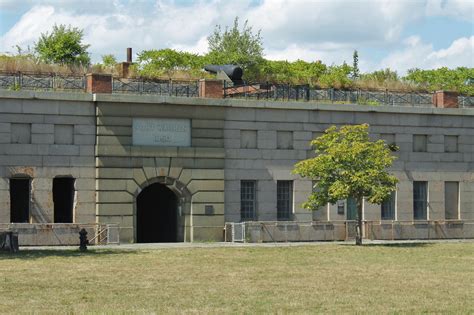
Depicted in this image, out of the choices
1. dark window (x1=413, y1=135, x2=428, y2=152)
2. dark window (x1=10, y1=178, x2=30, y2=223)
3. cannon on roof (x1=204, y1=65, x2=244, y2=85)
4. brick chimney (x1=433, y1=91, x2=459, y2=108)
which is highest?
cannon on roof (x1=204, y1=65, x2=244, y2=85)

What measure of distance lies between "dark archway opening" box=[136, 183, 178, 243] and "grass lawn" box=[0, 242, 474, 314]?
9316mm

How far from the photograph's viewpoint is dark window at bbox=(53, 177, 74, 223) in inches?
2009

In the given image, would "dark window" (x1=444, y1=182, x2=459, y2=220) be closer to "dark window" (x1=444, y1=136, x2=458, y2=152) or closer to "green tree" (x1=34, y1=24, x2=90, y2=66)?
"dark window" (x1=444, y1=136, x2=458, y2=152)

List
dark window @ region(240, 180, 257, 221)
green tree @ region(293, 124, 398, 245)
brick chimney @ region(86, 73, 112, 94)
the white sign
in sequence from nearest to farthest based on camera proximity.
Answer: green tree @ region(293, 124, 398, 245) < brick chimney @ region(86, 73, 112, 94) < the white sign < dark window @ region(240, 180, 257, 221)

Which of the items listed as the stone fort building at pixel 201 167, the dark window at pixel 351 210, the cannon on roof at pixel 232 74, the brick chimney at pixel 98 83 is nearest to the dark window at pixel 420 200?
the stone fort building at pixel 201 167

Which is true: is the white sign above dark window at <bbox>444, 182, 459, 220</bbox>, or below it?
above

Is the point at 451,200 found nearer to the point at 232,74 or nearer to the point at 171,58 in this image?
the point at 232,74

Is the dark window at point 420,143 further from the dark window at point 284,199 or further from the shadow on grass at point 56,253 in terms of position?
the shadow on grass at point 56,253

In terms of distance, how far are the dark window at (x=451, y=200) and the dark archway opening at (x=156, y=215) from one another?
15.1 meters

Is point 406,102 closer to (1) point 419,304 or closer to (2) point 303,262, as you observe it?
(2) point 303,262

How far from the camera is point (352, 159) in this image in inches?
1944

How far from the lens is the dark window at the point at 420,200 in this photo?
58.6m

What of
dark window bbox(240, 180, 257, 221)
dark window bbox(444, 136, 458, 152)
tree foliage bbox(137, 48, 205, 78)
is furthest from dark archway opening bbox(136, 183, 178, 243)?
tree foliage bbox(137, 48, 205, 78)

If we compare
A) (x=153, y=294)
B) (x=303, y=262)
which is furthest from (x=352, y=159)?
(x=153, y=294)
